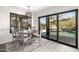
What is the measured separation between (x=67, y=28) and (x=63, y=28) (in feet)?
0.68

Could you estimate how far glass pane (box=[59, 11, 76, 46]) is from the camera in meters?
2.63

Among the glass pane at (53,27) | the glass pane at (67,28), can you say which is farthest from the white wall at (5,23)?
the glass pane at (67,28)

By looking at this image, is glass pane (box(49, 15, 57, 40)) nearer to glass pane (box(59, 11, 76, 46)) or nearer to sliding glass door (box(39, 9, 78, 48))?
sliding glass door (box(39, 9, 78, 48))

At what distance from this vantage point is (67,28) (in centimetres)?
278

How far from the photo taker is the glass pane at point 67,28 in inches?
104

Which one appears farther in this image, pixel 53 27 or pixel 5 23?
pixel 53 27

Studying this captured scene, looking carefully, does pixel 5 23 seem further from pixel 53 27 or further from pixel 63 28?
pixel 63 28

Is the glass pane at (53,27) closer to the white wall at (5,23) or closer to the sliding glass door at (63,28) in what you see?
the sliding glass door at (63,28)

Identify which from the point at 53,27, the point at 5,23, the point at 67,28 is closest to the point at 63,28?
the point at 67,28

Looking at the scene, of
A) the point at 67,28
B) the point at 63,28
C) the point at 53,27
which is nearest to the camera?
the point at 67,28
